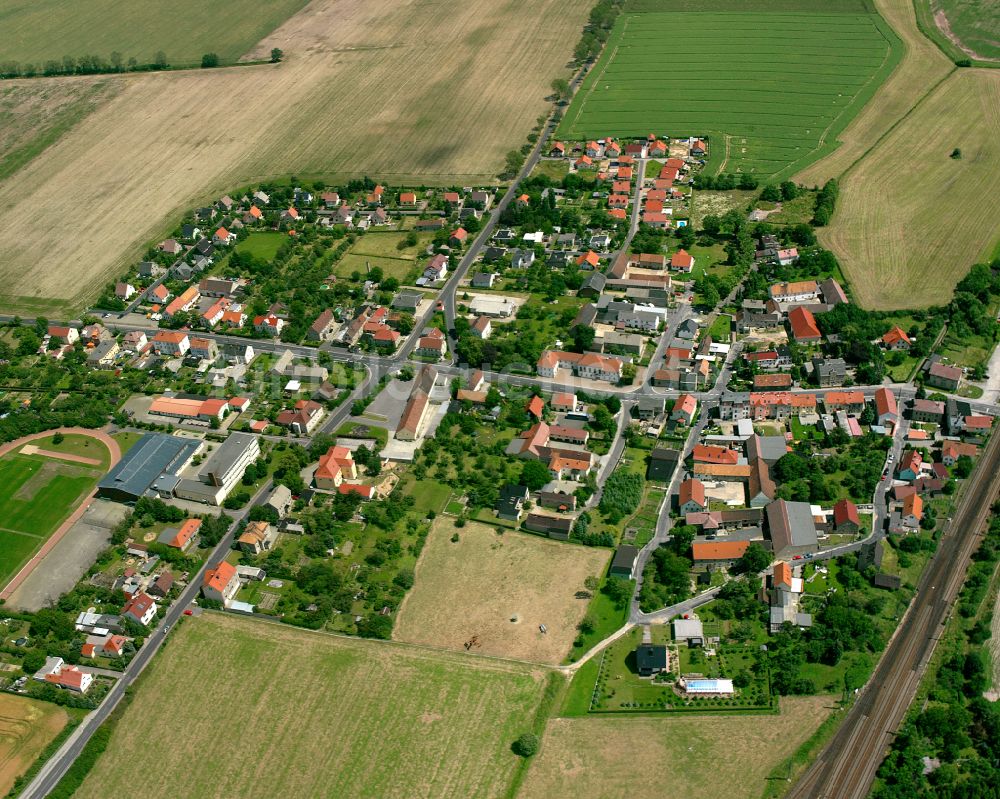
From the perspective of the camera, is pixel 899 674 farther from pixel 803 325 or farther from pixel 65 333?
pixel 65 333

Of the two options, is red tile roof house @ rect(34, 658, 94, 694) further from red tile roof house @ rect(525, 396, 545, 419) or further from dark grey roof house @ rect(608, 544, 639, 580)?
red tile roof house @ rect(525, 396, 545, 419)

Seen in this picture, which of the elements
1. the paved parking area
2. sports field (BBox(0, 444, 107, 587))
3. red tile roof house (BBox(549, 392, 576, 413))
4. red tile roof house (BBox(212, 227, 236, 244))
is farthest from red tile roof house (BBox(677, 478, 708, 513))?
red tile roof house (BBox(212, 227, 236, 244))

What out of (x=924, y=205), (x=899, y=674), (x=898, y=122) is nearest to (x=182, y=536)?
(x=899, y=674)

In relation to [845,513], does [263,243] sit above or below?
above

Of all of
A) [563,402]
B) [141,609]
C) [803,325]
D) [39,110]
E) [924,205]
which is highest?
[39,110]

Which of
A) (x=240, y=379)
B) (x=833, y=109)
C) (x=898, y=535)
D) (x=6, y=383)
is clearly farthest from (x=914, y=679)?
(x=833, y=109)

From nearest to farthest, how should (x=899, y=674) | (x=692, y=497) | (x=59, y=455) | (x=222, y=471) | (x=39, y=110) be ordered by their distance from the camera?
(x=899, y=674) < (x=692, y=497) < (x=222, y=471) < (x=59, y=455) < (x=39, y=110)
